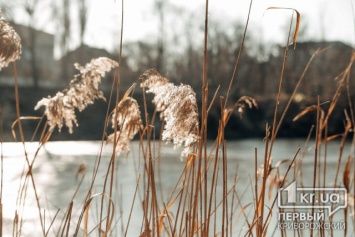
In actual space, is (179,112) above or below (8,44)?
below

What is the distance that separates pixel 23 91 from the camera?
2288 cm

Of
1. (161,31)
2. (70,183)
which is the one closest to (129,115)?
(70,183)

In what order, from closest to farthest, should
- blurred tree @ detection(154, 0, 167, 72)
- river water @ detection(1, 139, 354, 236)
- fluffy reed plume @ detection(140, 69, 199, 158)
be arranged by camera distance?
fluffy reed plume @ detection(140, 69, 199, 158)
river water @ detection(1, 139, 354, 236)
blurred tree @ detection(154, 0, 167, 72)

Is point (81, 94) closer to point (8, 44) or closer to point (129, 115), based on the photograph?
point (129, 115)

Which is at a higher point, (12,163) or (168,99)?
(168,99)

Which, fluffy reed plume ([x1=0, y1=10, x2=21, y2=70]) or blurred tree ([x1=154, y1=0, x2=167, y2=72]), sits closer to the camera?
fluffy reed plume ([x1=0, y1=10, x2=21, y2=70])

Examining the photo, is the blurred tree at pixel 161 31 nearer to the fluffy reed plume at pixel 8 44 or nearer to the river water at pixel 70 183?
the river water at pixel 70 183

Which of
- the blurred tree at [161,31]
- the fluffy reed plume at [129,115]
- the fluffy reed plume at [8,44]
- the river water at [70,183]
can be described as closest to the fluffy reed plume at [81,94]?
the fluffy reed plume at [129,115]

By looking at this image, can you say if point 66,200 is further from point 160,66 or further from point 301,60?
point 301,60

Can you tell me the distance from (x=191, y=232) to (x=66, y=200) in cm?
463

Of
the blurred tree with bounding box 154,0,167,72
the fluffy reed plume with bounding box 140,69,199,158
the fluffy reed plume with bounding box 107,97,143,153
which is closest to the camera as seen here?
the fluffy reed plume with bounding box 140,69,199,158

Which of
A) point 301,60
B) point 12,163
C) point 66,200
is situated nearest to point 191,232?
point 66,200


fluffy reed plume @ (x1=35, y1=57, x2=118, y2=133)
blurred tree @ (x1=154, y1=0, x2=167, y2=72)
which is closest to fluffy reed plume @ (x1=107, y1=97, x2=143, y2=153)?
fluffy reed plume @ (x1=35, y1=57, x2=118, y2=133)

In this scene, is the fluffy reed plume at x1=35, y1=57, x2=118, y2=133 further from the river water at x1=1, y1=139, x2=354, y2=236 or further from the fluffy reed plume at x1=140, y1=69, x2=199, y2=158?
the river water at x1=1, y1=139, x2=354, y2=236
